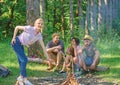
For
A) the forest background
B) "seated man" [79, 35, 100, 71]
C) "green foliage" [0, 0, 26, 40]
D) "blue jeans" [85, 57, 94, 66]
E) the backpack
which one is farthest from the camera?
"green foliage" [0, 0, 26, 40]

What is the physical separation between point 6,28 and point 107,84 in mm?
25994

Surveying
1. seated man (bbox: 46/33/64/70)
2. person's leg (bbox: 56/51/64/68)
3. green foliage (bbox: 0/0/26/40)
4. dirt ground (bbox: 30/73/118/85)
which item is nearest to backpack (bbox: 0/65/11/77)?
dirt ground (bbox: 30/73/118/85)

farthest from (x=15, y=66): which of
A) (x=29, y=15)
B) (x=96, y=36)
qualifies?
(x=96, y=36)

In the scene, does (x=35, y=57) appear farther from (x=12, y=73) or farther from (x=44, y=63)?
(x=12, y=73)

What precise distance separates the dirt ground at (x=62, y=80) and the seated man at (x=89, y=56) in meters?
0.32

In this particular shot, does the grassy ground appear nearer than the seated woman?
Yes

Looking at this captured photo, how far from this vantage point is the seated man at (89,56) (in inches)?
503

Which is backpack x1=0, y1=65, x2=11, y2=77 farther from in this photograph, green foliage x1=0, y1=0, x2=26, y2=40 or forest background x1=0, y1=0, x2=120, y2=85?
green foliage x1=0, y1=0, x2=26, y2=40

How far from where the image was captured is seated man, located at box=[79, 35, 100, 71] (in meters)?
12.8

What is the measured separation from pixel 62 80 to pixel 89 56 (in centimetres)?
147

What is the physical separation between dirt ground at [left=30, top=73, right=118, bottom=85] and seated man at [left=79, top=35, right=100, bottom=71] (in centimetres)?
32

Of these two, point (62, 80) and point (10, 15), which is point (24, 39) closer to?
point (62, 80)

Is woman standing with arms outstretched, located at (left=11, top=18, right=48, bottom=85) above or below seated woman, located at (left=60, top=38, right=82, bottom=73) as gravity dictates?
above

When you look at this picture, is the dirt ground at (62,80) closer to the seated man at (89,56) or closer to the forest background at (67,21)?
the seated man at (89,56)
